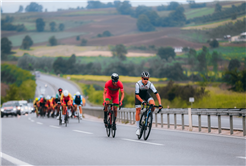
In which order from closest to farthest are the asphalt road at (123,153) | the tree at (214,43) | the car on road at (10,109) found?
the asphalt road at (123,153) < the car on road at (10,109) < the tree at (214,43)

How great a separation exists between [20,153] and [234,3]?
185131mm

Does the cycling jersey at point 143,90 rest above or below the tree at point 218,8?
below

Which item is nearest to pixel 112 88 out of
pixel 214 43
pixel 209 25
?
pixel 214 43

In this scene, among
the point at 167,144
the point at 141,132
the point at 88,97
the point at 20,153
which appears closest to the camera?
the point at 20,153

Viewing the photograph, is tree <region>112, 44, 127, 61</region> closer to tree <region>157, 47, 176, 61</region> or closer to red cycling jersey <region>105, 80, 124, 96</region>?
tree <region>157, 47, 176, 61</region>

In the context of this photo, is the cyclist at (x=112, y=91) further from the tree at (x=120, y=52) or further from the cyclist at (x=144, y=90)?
the tree at (x=120, y=52)

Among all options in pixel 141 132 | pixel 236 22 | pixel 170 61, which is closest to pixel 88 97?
pixel 170 61

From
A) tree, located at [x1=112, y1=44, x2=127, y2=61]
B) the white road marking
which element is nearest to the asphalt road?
the white road marking

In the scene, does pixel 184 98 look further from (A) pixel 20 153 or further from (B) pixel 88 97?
(B) pixel 88 97

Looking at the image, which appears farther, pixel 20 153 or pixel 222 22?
pixel 222 22

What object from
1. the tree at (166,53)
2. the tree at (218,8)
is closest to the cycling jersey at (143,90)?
the tree at (166,53)

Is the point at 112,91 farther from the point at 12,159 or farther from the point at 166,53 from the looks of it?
the point at 166,53

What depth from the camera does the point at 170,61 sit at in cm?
15238

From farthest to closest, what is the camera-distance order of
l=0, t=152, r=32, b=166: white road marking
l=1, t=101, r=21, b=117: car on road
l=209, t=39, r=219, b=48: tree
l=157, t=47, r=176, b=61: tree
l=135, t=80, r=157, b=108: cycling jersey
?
1. l=157, t=47, r=176, b=61: tree
2. l=209, t=39, r=219, b=48: tree
3. l=1, t=101, r=21, b=117: car on road
4. l=135, t=80, r=157, b=108: cycling jersey
5. l=0, t=152, r=32, b=166: white road marking
